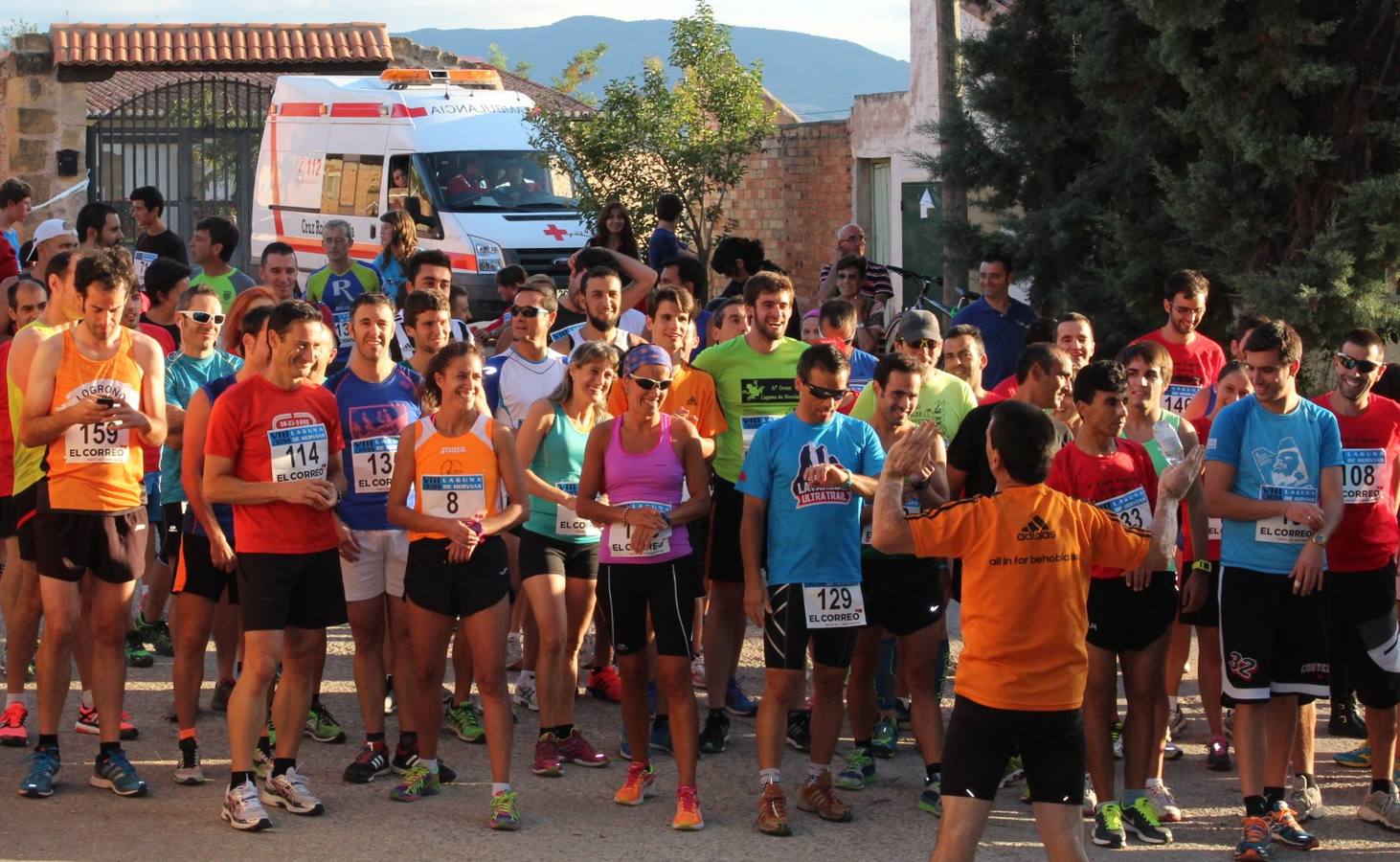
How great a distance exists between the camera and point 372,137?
1962 cm

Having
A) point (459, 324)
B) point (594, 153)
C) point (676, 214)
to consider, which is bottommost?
point (459, 324)

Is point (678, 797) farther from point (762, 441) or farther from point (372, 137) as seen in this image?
point (372, 137)

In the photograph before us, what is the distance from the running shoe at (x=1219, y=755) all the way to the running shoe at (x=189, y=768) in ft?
13.9

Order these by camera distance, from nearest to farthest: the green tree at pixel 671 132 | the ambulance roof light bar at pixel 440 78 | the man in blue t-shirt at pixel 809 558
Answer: the man in blue t-shirt at pixel 809 558 < the green tree at pixel 671 132 < the ambulance roof light bar at pixel 440 78

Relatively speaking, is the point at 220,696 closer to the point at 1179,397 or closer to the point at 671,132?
the point at 1179,397

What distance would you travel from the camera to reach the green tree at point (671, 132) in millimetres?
19141

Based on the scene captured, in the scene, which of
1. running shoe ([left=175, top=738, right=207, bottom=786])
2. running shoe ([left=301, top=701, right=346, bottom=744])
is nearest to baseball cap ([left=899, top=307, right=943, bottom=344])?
running shoe ([left=301, top=701, right=346, bottom=744])

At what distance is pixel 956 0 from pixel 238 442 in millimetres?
10506

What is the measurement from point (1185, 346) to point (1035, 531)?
3.88 m

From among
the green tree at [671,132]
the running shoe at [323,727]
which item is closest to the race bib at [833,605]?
the running shoe at [323,727]

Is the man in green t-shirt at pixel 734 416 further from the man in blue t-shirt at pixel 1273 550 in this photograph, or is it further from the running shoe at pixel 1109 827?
the man in blue t-shirt at pixel 1273 550

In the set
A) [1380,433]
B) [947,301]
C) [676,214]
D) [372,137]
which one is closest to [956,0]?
[947,301]

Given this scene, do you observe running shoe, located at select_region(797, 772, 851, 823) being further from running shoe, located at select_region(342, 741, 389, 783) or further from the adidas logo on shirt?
the adidas logo on shirt

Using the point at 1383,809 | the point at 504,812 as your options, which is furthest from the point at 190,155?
the point at 1383,809
